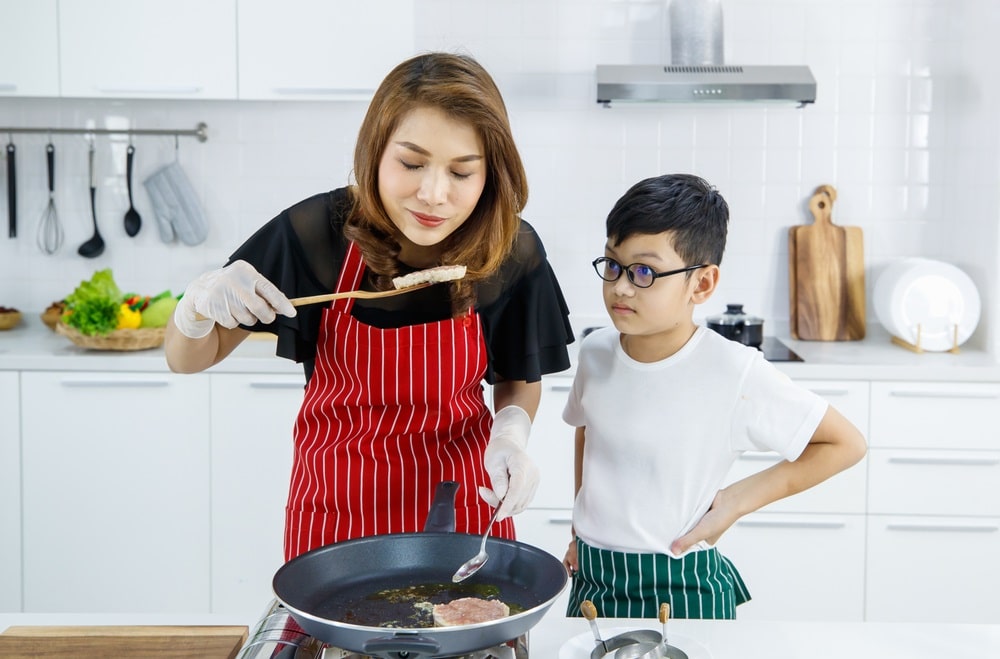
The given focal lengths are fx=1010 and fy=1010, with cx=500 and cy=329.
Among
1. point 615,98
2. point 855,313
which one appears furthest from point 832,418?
point 855,313

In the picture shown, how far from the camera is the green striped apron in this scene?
4.80 feet

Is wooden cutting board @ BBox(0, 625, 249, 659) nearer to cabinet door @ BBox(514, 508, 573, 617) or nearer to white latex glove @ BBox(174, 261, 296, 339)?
white latex glove @ BBox(174, 261, 296, 339)

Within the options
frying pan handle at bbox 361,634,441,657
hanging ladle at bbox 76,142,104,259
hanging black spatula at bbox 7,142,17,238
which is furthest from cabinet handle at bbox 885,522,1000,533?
hanging black spatula at bbox 7,142,17,238

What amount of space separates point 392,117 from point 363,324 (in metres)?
0.32

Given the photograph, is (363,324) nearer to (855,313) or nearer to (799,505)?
(799,505)

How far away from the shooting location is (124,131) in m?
3.13

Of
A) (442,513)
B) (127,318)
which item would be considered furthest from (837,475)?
(127,318)

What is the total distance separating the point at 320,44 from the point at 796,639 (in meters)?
2.21

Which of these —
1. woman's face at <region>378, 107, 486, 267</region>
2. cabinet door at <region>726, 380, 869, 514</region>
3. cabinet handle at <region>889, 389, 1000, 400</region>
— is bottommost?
cabinet door at <region>726, 380, 869, 514</region>

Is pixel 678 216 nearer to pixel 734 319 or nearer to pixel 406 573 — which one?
pixel 406 573

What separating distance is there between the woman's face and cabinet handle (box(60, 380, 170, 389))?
5.19 ft

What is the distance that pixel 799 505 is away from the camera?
8.73 feet

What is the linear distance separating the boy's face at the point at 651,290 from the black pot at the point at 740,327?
53.3 inches

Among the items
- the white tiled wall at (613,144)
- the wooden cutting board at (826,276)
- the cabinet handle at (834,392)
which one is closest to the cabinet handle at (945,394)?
the cabinet handle at (834,392)
